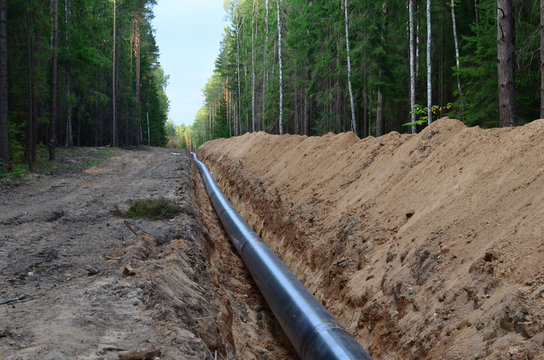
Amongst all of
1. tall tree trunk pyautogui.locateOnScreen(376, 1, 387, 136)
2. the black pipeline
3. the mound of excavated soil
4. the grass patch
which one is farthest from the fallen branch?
tall tree trunk pyautogui.locateOnScreen(376, 1, 387, 136)

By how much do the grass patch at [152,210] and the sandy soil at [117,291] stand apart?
28 cm

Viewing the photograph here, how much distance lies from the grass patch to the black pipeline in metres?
1.91

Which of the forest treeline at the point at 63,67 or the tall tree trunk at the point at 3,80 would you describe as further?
the forest treeline at the point at 63,67

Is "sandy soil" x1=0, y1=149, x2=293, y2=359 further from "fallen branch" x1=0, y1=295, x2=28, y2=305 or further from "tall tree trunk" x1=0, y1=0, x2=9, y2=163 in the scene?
"tall tree trunk" x1=0, y1=0, x2=9, y2=163

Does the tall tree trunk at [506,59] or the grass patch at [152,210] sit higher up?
the tall tree trunk at [506,59]

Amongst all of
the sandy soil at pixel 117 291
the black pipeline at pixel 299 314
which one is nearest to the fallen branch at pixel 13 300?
the sandy soil at pixel 117 291

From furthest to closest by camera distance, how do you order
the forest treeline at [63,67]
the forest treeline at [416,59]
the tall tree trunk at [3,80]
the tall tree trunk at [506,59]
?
the forest treeline at [63,67] → the tall tree trunk at [3,80] → the forest treeline at [416,59] → the tall tree trunk at [506,59]

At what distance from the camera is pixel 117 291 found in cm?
422

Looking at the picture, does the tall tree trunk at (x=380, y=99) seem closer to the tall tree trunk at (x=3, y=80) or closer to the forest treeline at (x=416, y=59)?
the forest treeline at (x=416, y=59)

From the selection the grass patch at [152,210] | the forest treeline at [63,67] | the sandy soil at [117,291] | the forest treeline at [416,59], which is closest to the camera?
the sandy soil at [117,291]

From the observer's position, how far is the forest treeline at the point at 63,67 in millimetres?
16234

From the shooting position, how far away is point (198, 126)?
122 metres

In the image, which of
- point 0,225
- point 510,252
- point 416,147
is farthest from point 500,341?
point 0,225

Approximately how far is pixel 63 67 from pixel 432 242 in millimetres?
26448
